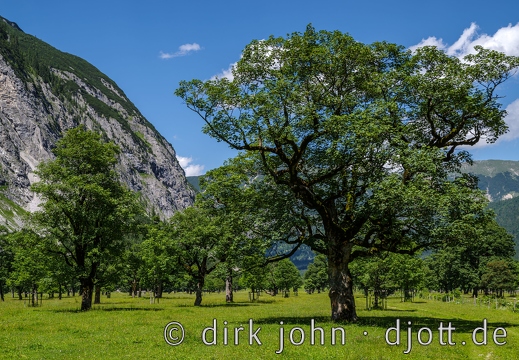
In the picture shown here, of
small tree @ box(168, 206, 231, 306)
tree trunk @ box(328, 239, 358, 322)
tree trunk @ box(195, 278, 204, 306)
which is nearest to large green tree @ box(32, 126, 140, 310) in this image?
small tree @ box(168, 206, 231, 306)

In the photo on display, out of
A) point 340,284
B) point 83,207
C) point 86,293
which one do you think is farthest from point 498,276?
point 83,207

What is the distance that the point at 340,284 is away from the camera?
94.4 feet

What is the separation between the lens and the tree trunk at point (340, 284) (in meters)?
28.5

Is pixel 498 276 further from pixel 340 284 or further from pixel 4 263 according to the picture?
pixel 4 263

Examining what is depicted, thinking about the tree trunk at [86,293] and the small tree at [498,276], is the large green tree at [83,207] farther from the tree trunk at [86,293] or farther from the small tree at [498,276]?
the small tree at [498,276]

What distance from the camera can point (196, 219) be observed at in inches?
2576

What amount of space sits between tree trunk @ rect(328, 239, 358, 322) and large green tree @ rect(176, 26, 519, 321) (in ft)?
0.22

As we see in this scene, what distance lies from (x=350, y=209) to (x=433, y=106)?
28.3 feet

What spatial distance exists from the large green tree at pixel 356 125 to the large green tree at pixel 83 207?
2046 centimetres

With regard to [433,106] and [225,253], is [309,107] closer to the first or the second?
[433,106]

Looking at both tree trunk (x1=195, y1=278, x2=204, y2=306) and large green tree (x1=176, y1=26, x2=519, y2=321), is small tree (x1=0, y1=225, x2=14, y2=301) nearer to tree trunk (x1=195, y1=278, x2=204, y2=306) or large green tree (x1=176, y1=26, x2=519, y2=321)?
tree trunk (x1=195, y1=278, x2=204, y2=306)

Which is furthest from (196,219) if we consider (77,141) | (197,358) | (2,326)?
(197,358)

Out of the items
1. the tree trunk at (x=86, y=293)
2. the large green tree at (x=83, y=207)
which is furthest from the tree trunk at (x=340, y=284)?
the tree trunk at (x=86, y=293)

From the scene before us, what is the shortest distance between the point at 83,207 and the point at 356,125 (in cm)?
2943
